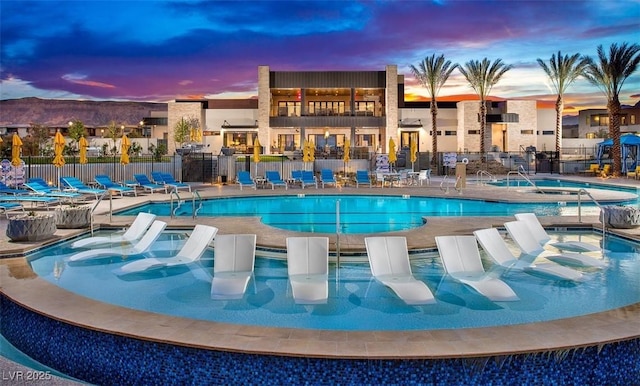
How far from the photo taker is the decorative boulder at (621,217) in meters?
10.9

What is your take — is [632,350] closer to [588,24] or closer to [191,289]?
[191,289]

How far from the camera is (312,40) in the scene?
38156mm

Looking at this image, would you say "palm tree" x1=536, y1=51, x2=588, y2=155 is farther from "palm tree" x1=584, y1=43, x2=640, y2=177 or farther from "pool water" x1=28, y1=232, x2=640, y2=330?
"pool water" x1=28, y1=232, x2=640, y2=330

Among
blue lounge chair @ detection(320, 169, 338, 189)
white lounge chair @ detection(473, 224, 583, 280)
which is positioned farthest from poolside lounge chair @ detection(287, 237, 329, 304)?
blue lounge chair @ detection(320, 169, 338, 189)

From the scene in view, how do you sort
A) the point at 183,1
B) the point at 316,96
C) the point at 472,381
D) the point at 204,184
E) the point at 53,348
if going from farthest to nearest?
1. the point at 316,96
2. the point at 183,1
3. the point at 204,184
4. the point at 53,348
5. the point at 472,381

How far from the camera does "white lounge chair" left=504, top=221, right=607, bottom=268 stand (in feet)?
26.8

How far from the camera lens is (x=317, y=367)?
14.0 feet

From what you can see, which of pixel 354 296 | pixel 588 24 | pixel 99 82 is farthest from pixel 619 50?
pixel 99 82

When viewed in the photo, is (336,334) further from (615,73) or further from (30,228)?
(615,73)

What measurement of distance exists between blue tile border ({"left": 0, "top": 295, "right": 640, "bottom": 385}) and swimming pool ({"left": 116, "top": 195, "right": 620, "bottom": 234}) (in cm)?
761

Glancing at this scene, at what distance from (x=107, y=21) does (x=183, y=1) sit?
8345 millimetres

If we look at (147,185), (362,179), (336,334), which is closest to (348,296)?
(336,334)

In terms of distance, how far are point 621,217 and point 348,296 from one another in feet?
24.2

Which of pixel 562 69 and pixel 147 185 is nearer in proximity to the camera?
pixel 147 185
